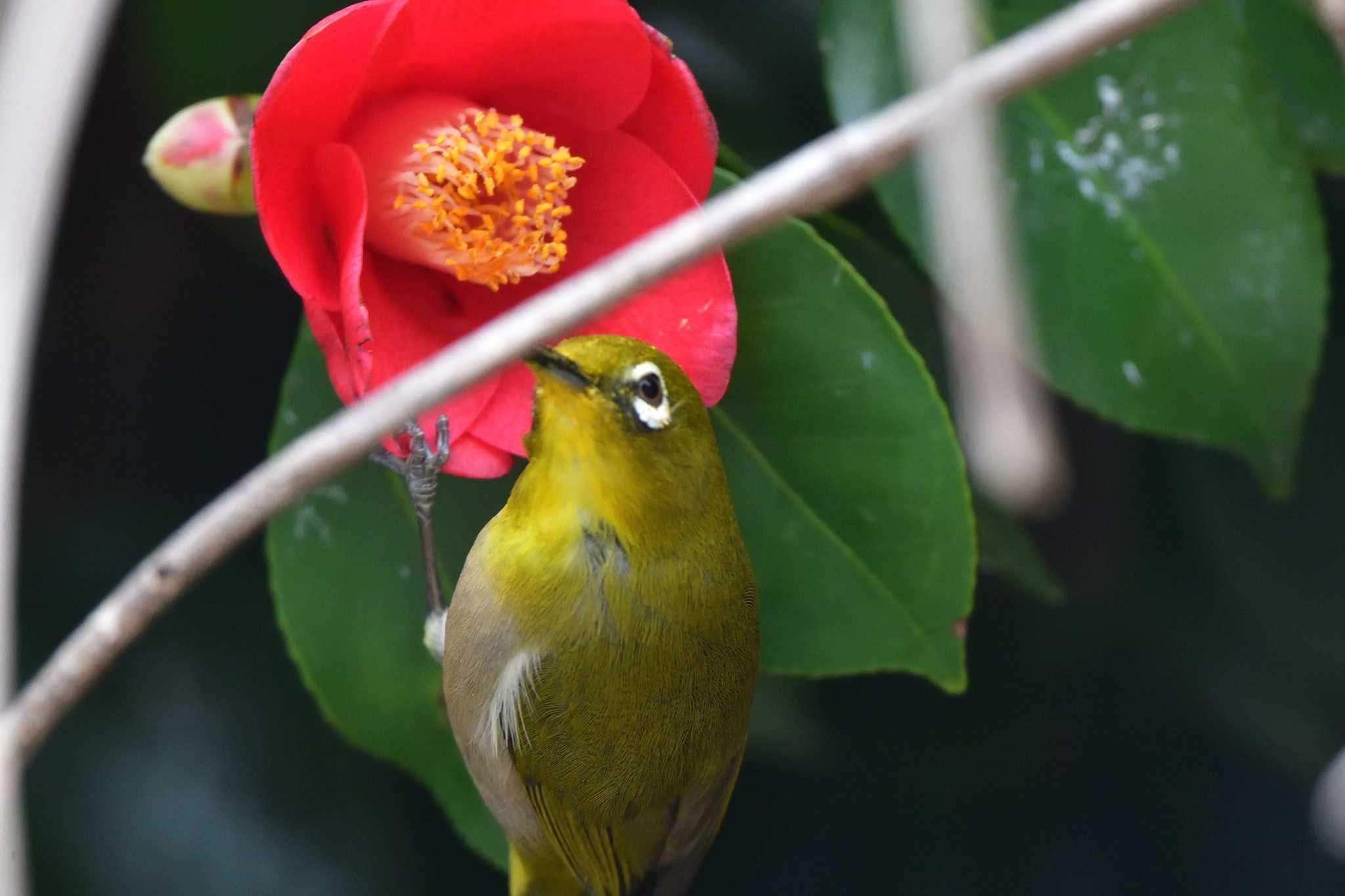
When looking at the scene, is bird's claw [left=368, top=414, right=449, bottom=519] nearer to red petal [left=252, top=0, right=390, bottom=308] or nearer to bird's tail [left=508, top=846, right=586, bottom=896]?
red petal [left=252, top=0, right=390, bottom=308]

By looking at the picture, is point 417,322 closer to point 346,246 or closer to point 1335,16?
point 346,246

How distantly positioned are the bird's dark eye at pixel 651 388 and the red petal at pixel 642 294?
0.02 metres

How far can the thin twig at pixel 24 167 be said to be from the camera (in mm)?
346

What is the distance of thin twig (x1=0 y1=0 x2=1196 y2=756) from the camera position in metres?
0.34

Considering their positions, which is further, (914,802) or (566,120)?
(914,802)

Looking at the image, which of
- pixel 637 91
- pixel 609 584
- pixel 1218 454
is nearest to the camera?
pixel 637 91

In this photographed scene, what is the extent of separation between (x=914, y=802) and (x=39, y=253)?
3.22 ft

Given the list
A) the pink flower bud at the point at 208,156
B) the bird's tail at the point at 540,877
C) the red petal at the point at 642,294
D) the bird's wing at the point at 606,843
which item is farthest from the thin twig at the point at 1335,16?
the bird's tail at the point at 540,877

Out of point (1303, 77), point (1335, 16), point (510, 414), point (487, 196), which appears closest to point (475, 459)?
point (510, 414)

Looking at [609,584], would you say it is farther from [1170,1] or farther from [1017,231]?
[1170,1]

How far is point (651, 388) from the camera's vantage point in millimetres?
739

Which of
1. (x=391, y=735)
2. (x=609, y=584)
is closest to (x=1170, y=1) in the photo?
(x=609, y=584)

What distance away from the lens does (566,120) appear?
74cm

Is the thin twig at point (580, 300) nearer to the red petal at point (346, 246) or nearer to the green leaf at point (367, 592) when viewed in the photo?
the red petal at point (346, 246)
